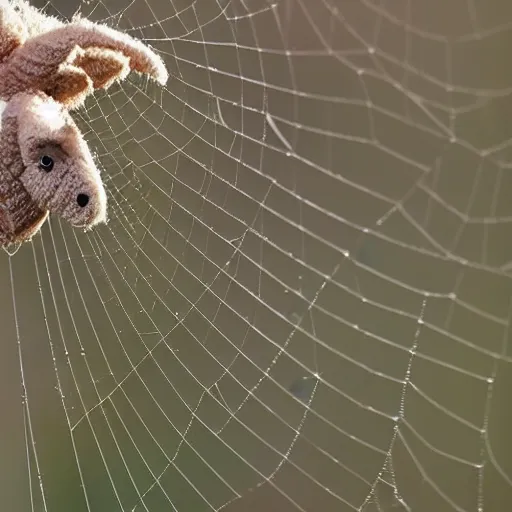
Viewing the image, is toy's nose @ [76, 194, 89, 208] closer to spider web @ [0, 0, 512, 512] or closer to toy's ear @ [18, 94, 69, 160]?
toy's ear @ [18, 94, 69, 160]

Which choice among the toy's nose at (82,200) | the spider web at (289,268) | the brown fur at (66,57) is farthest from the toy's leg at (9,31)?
the spider web at (289,268)

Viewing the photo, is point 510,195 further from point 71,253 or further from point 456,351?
point 71,253

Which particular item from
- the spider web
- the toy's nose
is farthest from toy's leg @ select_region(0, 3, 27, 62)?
the spider web

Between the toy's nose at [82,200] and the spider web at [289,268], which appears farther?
the spider web at [289,268]

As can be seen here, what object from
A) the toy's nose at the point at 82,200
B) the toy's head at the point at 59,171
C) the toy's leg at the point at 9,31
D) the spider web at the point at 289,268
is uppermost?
the toy's leg at the point at 9,31

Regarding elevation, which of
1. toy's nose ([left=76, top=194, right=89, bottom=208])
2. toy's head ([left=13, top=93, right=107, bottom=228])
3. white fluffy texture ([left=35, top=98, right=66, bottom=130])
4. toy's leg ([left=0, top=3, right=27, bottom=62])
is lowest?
toy's nose ([left=76, top=194, right=89, bottom=208])

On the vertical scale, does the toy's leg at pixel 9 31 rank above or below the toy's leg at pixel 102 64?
above

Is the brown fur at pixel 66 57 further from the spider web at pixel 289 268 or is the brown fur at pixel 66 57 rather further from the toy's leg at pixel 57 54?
the spider web at pixel 289 268

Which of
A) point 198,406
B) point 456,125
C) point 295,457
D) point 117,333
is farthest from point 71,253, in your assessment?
point 456,125
